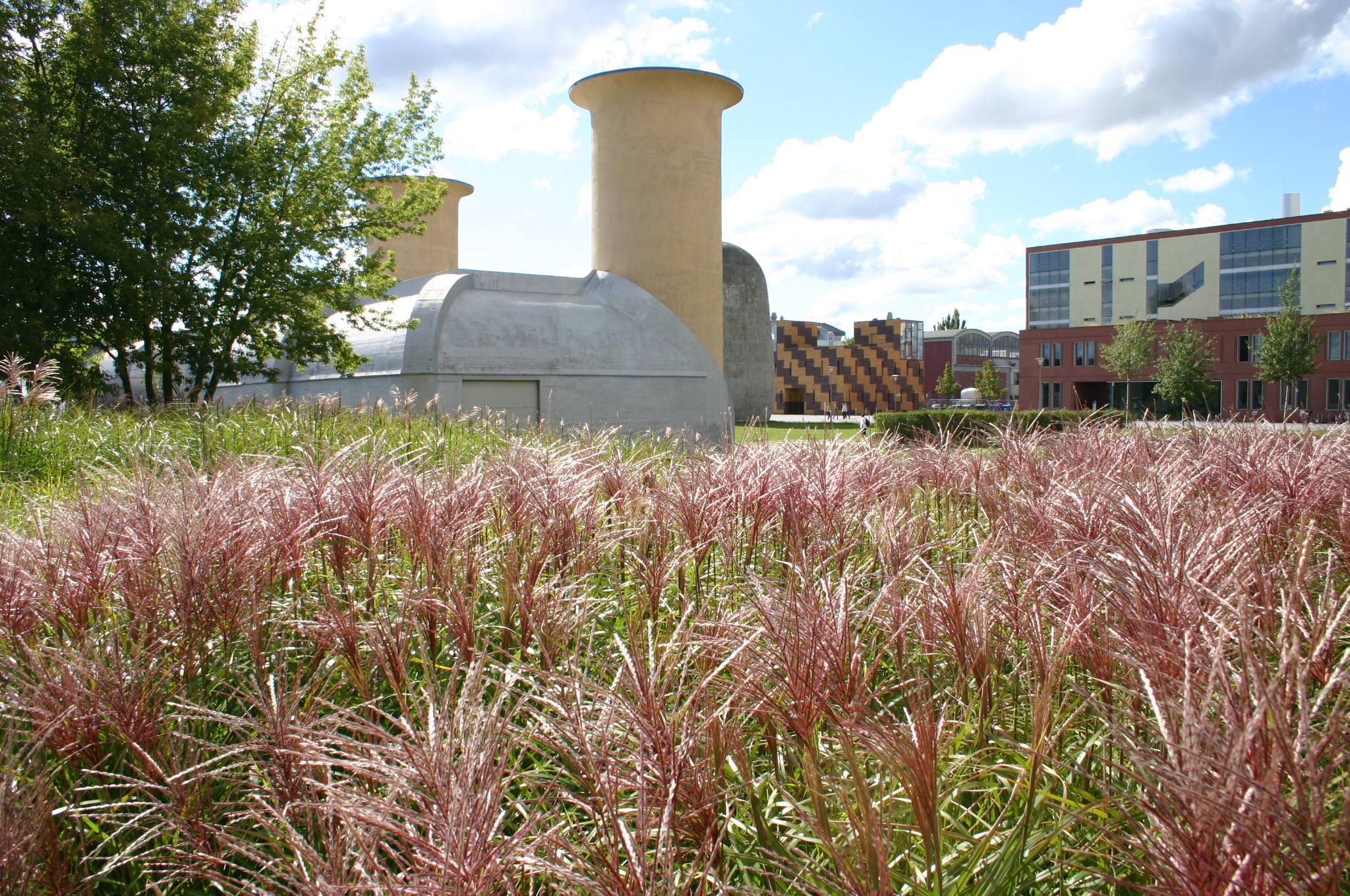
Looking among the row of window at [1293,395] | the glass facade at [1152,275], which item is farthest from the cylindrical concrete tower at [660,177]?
the glass facade at [1152,275]

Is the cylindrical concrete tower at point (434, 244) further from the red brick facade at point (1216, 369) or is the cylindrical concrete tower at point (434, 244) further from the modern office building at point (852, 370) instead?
the red brick facade at point (1216, 369)

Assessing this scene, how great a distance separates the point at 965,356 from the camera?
3632 inches

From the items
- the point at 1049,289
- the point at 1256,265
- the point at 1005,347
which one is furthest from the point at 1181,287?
the point at 1005,347

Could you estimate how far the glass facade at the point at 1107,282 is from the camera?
212 ft

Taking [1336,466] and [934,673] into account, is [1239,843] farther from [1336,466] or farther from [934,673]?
[1336,466]

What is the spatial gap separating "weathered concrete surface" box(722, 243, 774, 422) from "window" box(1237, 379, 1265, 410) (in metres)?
29.5

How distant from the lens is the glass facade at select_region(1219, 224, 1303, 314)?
5719 centimetres

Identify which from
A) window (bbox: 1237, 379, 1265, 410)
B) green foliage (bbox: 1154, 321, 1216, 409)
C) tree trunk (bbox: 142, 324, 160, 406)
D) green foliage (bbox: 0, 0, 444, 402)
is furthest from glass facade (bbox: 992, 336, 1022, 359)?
tree trunk (bbox: 142, 324, 160, 406)

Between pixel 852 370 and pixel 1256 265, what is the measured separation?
1173 inches

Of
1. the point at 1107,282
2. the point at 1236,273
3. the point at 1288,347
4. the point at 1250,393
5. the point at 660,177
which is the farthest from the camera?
the point at 1107,282

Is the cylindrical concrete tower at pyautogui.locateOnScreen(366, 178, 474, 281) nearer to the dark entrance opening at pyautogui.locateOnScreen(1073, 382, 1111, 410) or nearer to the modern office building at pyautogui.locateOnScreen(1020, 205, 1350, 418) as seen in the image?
the modern office building at pyautogui.locateOnScreen(1020, 205, 1350, 418)

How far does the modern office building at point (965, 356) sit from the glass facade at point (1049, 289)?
16872 mm

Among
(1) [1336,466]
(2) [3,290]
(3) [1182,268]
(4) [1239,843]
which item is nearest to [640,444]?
(1) [1336,466]

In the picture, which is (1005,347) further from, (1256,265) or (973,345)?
(1256,265)
